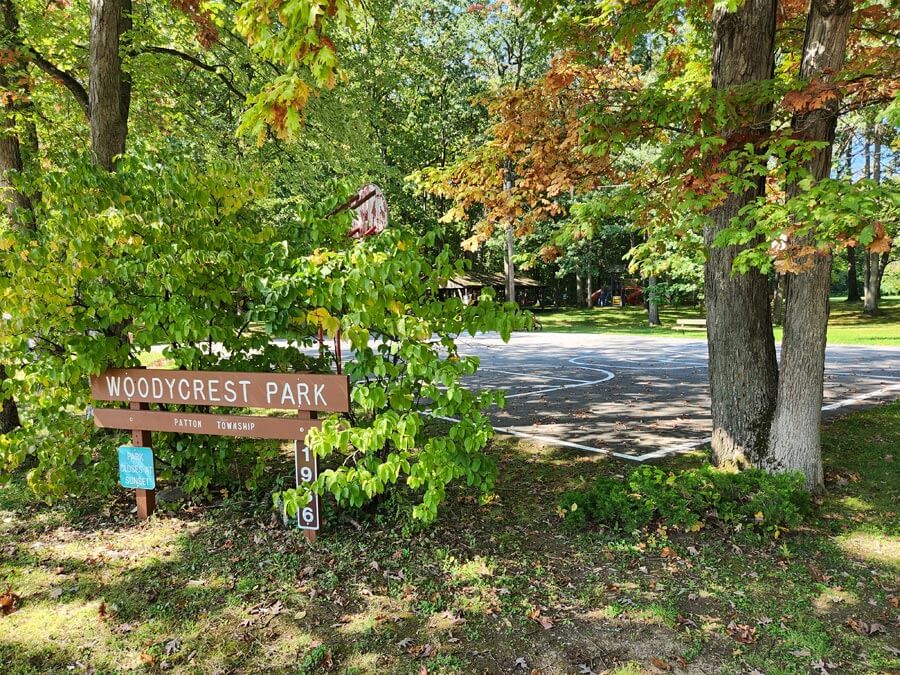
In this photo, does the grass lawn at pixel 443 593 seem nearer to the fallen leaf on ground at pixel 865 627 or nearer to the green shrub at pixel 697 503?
the fallen leaf on ground at pixel 865 627

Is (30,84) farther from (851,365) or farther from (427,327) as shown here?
(851,365)

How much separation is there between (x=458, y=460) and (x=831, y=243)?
9.85 feet

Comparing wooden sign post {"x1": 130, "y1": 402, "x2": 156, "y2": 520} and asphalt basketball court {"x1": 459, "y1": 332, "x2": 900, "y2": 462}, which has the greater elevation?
wooden sign post {"x1": 130, "y1": 402, "x2": 156, "y2": 520}

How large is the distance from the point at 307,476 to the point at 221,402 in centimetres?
89

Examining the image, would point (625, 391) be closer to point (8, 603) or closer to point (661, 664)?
point (661, 664)

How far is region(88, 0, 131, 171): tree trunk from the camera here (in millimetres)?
5652

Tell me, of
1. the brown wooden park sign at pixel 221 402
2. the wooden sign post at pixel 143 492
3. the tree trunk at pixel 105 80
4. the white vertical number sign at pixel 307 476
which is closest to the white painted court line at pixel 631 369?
the white vertical number sign at pixel 307 476

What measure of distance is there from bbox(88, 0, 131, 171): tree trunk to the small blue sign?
9.42ft

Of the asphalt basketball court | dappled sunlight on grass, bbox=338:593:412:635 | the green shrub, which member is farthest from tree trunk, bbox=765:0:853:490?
dappled sunlight on grass, bbox=338:593:412:635

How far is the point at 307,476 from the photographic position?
449 centimetres

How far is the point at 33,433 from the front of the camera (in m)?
4.90

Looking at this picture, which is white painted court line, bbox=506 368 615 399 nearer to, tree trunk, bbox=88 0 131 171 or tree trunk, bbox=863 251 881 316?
tree trunk, bbox=88 0 131 171

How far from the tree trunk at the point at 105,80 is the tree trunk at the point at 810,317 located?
6363 millimetres

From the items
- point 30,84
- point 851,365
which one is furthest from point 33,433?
point 851,365
